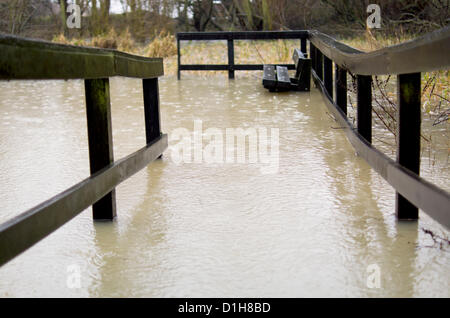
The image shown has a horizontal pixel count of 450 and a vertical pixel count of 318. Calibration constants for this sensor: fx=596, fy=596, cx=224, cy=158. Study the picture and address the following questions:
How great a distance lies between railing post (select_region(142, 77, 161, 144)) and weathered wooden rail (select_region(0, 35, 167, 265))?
0.26m

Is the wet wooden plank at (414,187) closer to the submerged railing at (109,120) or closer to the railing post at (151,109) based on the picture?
the submerged railing at (109,120)

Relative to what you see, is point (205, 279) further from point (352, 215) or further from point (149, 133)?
point (149, 133)

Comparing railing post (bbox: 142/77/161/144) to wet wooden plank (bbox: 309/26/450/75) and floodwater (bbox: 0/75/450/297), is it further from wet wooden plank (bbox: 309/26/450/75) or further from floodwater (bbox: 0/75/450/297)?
wet wooden plank (bbox: 309/26/450/75)

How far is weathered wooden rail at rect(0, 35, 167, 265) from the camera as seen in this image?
1805 millimetres

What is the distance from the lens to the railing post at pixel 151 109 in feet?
13.4

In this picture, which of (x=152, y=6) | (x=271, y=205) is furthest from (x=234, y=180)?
(x=152, y=6)

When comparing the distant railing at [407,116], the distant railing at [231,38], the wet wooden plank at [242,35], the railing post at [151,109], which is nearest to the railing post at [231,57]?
the distant railing at [231,38]

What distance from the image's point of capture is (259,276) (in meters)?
2.20

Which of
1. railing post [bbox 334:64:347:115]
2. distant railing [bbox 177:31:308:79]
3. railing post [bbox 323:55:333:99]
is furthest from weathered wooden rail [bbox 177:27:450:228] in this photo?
distant railing [bbox 177:31:308:79]

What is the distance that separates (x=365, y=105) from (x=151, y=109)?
4.73 ft

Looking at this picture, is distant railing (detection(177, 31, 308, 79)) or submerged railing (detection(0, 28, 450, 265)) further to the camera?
distant railing (detection(177, 31, 308, 79))

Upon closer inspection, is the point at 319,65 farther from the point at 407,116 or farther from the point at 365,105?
the point at 407,116

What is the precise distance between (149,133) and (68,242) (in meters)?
1.59

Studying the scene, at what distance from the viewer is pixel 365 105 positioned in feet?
12.3
